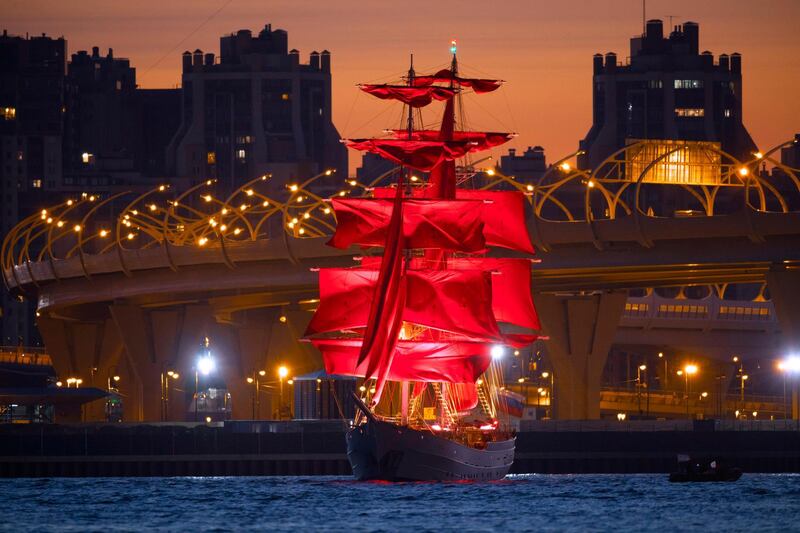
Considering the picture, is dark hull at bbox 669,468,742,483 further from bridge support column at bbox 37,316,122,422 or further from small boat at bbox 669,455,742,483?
Result: bridge support column at bbox 37,316,122,422

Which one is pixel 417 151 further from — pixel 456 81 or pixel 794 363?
pixel 794 363

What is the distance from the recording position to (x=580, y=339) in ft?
417

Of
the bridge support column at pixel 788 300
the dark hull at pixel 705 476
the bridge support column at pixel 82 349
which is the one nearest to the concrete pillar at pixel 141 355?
the bridge support column at pixel 82 349

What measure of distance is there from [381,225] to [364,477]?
13.3 meters

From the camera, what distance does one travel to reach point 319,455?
107 metres

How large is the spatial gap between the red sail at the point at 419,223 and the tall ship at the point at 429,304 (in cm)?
5

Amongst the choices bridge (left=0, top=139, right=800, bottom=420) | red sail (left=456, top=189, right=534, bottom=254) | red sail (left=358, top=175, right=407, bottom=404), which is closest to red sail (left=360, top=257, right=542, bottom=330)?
red sail (left=456, top=189, right=534, bottom=254)

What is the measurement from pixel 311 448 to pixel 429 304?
12643 mm

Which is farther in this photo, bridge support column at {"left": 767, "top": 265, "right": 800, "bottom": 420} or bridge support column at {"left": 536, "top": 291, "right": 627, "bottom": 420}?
bridge support column at {"left": 536, "top": 291, "right": 627, "bottom": 420}

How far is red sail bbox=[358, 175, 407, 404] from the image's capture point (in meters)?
93.1

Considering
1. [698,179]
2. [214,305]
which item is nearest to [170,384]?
[214,305]

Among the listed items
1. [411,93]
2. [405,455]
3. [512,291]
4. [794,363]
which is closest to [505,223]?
[512,291]

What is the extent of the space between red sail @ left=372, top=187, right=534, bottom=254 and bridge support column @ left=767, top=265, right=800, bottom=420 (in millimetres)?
12230

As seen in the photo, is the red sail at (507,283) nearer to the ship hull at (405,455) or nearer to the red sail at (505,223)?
the red sail at (505,223)
